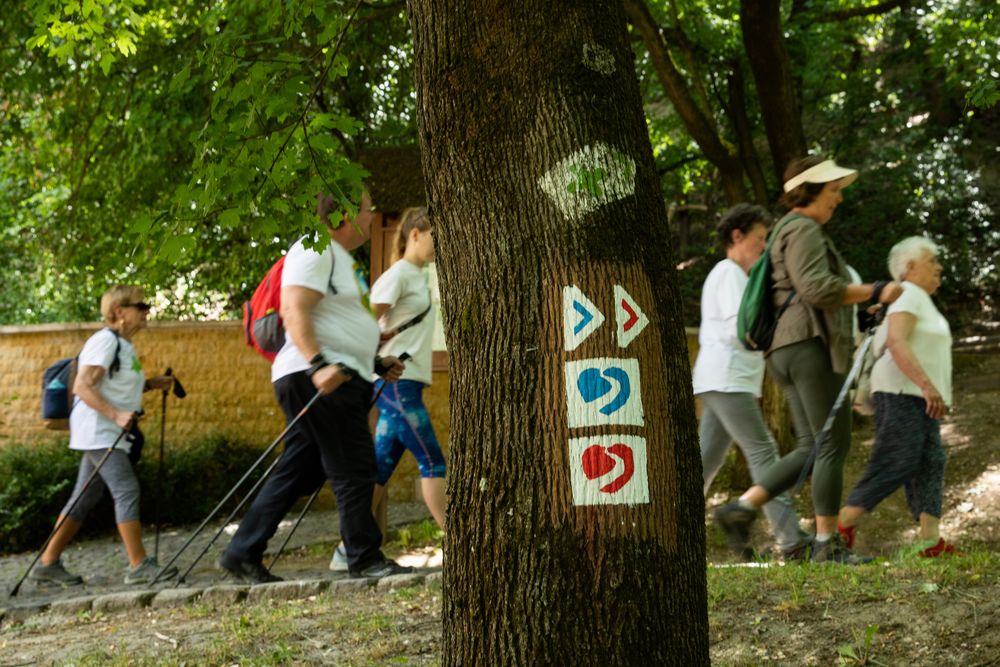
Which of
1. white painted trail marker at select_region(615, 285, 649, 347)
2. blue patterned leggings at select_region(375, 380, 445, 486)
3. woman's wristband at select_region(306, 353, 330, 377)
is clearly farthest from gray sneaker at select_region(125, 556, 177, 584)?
white painted trail marker at select_region(615, 285, 649, 347)

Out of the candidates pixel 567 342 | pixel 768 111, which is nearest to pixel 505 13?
pixel 567 342

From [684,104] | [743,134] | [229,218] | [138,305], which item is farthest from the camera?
[743,134]

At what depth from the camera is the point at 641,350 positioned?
116 inches

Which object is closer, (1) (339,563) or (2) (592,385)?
(2) (592,385)

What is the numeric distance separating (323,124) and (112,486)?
3870mm

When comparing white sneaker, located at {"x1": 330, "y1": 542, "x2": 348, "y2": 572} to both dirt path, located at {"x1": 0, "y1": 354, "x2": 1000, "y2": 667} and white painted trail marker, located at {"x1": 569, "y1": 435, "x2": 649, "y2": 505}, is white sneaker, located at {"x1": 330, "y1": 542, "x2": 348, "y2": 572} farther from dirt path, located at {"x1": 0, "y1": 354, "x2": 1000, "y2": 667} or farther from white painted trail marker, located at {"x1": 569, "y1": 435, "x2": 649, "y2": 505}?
white painted trail marker, located at {"x1": 569, "y1": 435, "x2": 649, "y2": 505}

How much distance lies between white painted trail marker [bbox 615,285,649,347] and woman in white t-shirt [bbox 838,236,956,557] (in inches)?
139

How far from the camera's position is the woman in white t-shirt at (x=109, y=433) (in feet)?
23.4

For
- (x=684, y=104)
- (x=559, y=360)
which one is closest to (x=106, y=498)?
(x=684, y=104)

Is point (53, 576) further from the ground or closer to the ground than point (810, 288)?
closer to the ground

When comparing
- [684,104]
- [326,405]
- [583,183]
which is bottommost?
[326,405]

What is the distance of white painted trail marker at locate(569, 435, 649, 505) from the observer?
2.87 meters

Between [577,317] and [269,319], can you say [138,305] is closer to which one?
[269,319]

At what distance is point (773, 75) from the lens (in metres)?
Answer: 10.6
